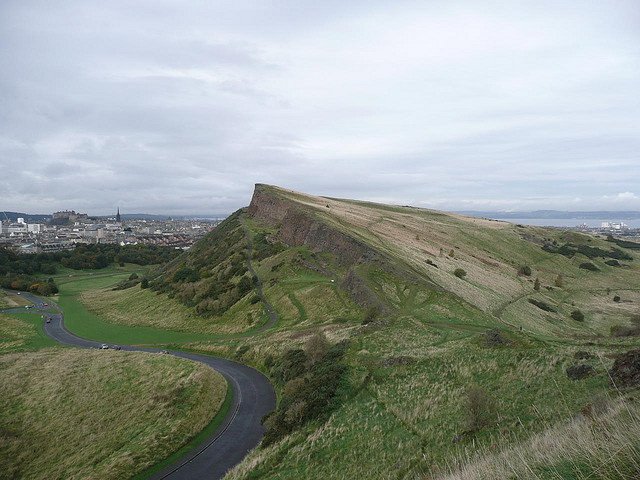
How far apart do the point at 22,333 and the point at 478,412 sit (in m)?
67.3

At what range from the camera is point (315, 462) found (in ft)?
66.8

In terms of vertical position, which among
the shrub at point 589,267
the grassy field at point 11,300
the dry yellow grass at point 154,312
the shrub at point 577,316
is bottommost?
the grassy field at point 11,300

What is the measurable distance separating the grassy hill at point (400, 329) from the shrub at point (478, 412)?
7 centimetres

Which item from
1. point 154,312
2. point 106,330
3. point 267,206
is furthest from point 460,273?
point 267,206

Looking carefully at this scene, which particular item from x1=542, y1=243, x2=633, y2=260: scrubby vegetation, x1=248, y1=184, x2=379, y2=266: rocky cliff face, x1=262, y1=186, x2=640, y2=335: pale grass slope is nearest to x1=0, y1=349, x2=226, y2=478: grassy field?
x1=248, y1=184, x2=379, y2=266: rocky cliff face

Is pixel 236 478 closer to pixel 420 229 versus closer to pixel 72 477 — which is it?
pixel 72 477

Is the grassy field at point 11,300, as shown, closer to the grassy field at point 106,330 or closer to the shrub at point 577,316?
the grassy field at point 106,330

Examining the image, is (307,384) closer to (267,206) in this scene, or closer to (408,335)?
(408,335)

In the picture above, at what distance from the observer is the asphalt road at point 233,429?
25.0 m

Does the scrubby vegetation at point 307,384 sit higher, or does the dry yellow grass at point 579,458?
the dry yellow grass at point 579,458

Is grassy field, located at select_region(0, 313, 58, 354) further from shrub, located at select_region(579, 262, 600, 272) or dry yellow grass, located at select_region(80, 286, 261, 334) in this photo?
shrub, located at select_region(579, 262, 600, 272)

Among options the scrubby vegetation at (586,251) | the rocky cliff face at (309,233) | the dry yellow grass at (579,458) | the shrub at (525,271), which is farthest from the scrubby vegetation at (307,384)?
the scrubby vegetation at (586,251)

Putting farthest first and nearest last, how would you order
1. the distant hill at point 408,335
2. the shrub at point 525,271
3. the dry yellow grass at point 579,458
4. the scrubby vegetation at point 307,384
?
the shrub at point 525,271
the scrubby vegetation at point 307,384
the distant hill at point 408,335
the dry yellow grass at point 579,458

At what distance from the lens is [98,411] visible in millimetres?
32969
